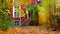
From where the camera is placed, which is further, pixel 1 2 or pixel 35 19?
pixel 35 19

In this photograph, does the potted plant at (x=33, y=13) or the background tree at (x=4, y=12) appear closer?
the background tree at (x=4, y=12)

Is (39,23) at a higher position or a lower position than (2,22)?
lower

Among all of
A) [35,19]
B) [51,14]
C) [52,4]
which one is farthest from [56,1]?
[35,19]

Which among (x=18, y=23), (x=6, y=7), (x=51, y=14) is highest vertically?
(x=6, y=7)

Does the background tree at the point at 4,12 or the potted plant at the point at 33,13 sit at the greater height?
the background tree at the point at 4,12

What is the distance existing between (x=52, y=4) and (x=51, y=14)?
1.55 metres

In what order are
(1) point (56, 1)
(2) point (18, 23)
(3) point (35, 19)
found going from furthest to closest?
(2) point (18, 23), (3) point (35, 19), (1) point (56, 1)

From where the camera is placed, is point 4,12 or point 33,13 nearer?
point 4,12

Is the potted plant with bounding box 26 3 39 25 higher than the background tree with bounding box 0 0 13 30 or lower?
lower

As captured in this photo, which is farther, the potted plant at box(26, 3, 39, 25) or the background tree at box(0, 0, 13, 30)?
the potted plant at box(26, 3, 39, 25)

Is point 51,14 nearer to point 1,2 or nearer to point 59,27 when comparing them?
point 59,27

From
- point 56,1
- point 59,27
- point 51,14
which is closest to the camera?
point 56,1

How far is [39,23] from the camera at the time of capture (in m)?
27.4

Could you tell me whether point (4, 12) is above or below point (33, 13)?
above
